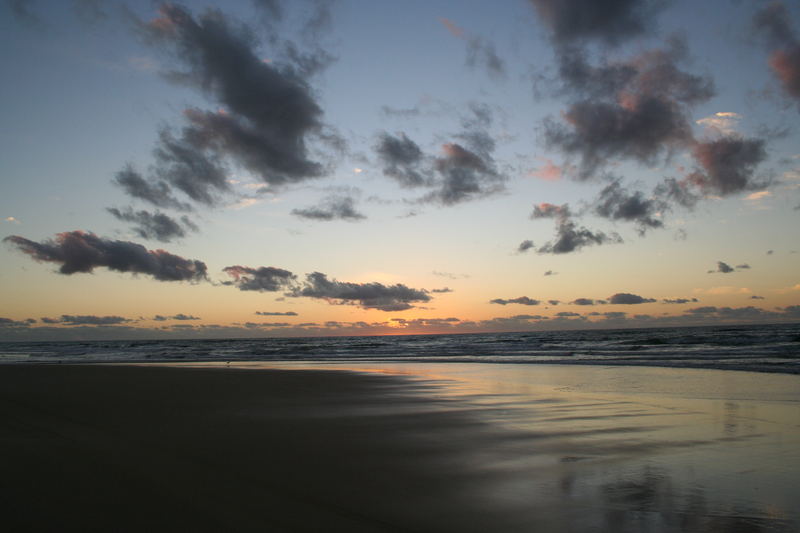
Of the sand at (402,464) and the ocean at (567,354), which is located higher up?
the sand at (402,464)

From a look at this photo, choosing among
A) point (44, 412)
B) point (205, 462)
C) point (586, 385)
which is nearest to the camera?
point (205, 462)

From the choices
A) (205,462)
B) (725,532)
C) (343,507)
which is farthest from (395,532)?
(205,462)

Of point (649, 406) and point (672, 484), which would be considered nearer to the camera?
point (672, 484)

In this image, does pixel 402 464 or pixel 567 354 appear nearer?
pixel 402 464

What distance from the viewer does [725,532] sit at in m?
3.63

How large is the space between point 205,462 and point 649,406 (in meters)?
8.61

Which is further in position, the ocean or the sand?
the ocean

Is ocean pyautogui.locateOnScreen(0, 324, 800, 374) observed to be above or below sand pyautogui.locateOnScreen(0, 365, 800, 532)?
below

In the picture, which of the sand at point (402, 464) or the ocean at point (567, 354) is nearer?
the sand at point (402, 464)

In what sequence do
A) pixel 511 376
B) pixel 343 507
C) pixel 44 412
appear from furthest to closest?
pixel 511 376 < pixel 44 412 < pixel 343 507

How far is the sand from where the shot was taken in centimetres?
390

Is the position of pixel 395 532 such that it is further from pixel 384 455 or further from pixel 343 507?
pixel 384 455

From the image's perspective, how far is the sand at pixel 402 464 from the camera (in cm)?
390

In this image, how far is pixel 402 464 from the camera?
5.64 meters
